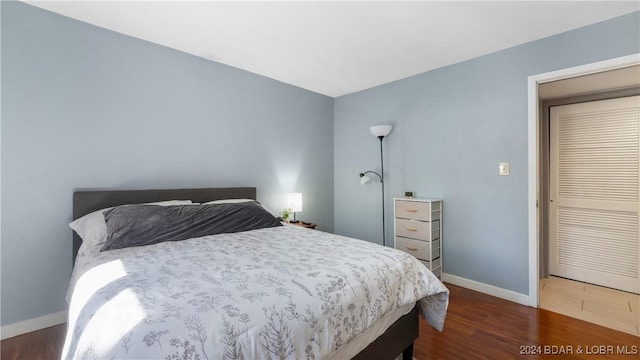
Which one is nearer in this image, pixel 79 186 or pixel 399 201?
pixel 79 186

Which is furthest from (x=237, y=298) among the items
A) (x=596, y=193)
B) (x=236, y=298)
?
(x=596, y=193)

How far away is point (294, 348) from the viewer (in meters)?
1.05

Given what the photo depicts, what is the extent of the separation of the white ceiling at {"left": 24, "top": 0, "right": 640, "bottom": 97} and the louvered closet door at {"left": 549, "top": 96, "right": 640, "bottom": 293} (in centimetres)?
126

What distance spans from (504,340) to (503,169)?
1489mm

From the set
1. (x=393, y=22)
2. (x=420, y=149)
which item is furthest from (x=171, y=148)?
(x=420, y=149)

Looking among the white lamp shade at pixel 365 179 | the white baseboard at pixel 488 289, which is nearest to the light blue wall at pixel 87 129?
the white lamp shade at pixel 365 179

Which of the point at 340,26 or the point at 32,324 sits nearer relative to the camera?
the point at 32,324

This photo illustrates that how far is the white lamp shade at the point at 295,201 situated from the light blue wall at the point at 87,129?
0.45 m

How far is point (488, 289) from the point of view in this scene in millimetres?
2801

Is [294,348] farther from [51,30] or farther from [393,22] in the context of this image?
[51,30]

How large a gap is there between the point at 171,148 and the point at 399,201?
2.44m

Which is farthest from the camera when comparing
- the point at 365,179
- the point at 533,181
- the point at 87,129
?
the point at 365,179

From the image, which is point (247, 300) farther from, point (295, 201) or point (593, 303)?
point (593, 303)

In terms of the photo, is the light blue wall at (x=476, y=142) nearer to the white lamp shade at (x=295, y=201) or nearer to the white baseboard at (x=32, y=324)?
the white lamp shade at (x=295, y=201)
